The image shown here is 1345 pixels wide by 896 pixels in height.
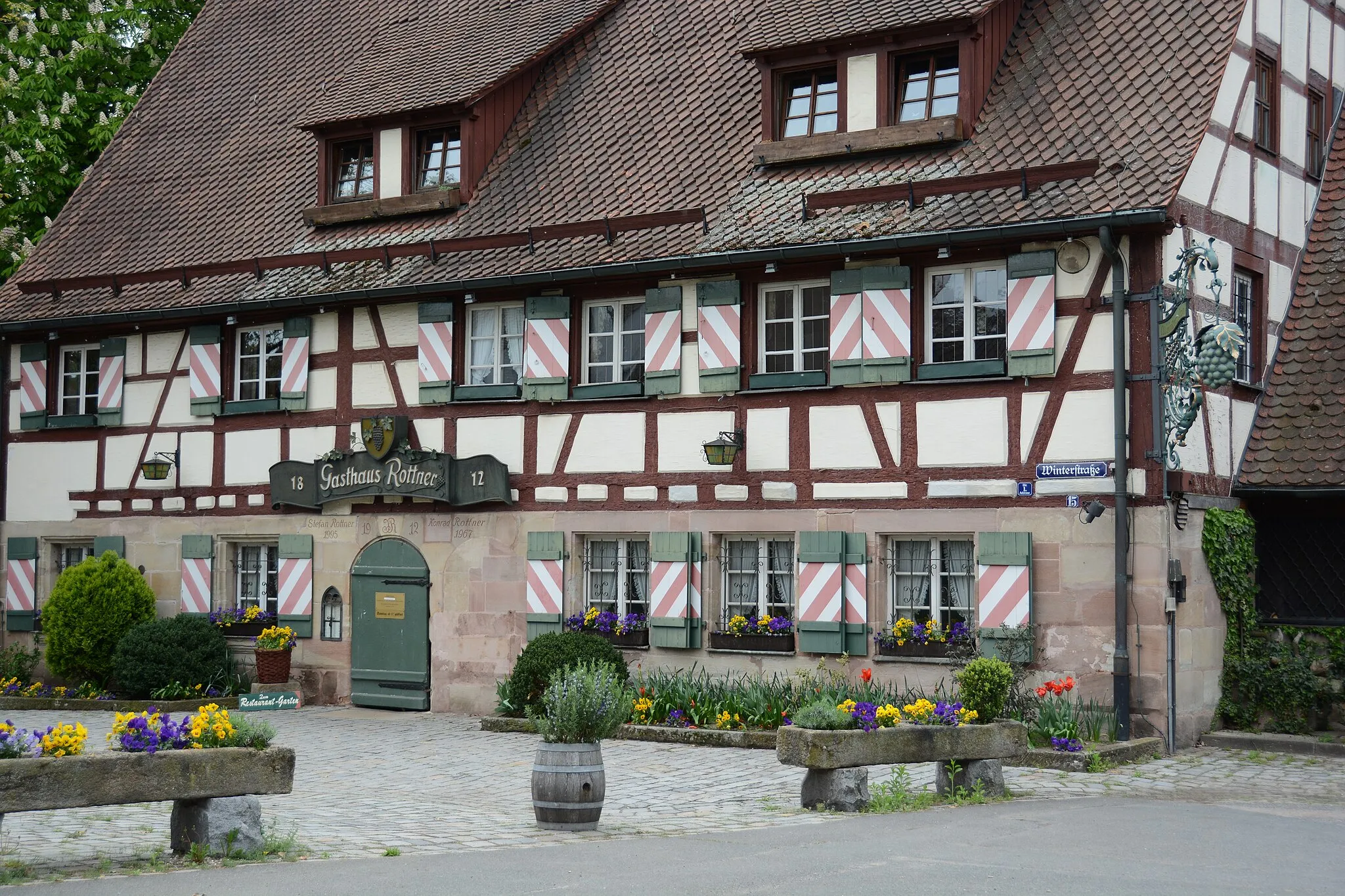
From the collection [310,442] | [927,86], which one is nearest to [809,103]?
[927,86]

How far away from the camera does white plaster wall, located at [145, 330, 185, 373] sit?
20344 millimetres

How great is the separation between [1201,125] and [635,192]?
238 inches

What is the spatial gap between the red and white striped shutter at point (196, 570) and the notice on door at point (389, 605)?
2539 millimetres

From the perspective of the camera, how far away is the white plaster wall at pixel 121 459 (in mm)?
20500

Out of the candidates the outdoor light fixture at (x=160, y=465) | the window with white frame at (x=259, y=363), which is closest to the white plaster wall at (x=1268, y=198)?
the window with white frame at (x=259, y=363)

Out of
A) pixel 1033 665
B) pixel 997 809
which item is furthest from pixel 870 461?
pixel 997 809

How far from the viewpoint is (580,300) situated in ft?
57.6

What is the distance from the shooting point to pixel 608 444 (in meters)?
17.2

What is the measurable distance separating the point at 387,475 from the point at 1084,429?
25.9ft

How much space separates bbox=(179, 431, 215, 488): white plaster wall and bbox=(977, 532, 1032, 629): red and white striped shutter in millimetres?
9848

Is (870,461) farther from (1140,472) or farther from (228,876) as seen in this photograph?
(228,876)

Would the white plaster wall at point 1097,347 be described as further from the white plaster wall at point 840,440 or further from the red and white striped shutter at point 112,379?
the red and white striped shutter at point 112,379

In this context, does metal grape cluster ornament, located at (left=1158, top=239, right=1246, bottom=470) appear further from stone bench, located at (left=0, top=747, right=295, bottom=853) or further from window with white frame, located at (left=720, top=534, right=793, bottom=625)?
stone bench, located at (left=0, top=747, right=295, bottom=853)

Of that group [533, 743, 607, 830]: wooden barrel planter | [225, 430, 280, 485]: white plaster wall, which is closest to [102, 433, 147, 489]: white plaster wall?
[225, 430, 280, 485]: white plaster wall
